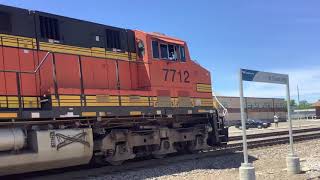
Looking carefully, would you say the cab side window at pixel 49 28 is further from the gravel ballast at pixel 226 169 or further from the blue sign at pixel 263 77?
the blue sign at pixel 263 77

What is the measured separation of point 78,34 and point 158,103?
321cm

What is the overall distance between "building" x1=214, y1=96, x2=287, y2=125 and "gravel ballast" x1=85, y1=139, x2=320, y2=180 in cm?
4814

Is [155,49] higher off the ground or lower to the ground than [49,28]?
lower

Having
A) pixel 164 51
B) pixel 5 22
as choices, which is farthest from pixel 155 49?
pixel 5 22

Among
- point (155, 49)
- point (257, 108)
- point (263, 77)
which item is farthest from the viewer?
point (257, 108)

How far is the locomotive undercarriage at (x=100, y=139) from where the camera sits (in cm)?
1075

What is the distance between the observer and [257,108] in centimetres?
7594

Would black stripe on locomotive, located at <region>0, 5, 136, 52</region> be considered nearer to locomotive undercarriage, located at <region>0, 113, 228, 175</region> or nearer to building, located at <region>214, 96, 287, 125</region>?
locomotive undercarriage, located at <region>0, 113, 228, 175</region>

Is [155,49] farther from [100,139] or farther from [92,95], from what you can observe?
[100,139]

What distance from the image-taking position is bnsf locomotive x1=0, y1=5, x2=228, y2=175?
11125 mm

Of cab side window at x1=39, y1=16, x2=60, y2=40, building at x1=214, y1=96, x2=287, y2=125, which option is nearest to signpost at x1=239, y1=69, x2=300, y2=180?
cab side window at x1=39, y1=16, x2=60, y2=40

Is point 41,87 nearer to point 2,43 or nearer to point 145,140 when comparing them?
point 2,43

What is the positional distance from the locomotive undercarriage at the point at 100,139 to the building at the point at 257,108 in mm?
47298

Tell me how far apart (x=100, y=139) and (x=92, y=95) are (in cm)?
137
